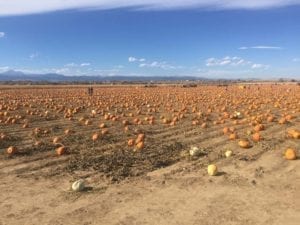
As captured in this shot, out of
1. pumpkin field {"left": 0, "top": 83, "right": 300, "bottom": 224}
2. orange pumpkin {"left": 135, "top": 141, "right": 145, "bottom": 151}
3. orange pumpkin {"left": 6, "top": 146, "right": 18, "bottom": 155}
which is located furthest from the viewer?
orange pumpkin {"left": 135, "top": 141, "right": 145, "bottom": 151}

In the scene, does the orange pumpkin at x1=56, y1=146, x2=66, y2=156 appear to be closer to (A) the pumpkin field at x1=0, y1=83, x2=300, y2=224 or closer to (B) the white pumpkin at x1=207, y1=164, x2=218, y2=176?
(A) the pumpkin field at x1=0, y1=83, x2=300, y2=224

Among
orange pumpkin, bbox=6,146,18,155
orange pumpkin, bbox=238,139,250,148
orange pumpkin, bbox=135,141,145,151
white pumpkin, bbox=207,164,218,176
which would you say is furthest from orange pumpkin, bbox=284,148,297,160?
orange pumpkin, bbox=6,146,18,155

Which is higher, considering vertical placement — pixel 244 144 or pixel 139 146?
pixel 244 144

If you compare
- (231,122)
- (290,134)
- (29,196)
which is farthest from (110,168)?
(231,122)

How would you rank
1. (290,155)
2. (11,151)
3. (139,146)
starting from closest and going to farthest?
(290,155), (11,151), (139,146)

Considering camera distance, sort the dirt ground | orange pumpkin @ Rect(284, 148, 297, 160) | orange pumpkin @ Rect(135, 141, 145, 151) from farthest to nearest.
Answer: orange pumpkin @ Rect(135, 141, 145, 151) → orange pumpkin @ Rect(284, 148, 297, 160) → the dirt ground

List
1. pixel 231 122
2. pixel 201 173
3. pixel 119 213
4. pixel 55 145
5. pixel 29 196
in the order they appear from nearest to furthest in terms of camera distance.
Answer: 1. pixel 119 213
2. pixel 29 196
3. pixel 201 173
4. pixel 55 145
5. pixel 231 122

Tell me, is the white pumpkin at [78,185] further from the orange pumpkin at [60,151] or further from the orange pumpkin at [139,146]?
the orange pumpkin at [139,146]

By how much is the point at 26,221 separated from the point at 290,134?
28.5ft

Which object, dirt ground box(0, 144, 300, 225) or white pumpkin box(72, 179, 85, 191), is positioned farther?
white pumpkin box(72, 179, 85, 191)

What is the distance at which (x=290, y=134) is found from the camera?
1355cm

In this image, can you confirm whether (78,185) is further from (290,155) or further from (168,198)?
(290,155)

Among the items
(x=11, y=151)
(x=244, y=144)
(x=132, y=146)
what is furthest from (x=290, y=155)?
(x=11, y=151)

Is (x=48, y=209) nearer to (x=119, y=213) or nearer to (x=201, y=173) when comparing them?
(x=119, y=213)
